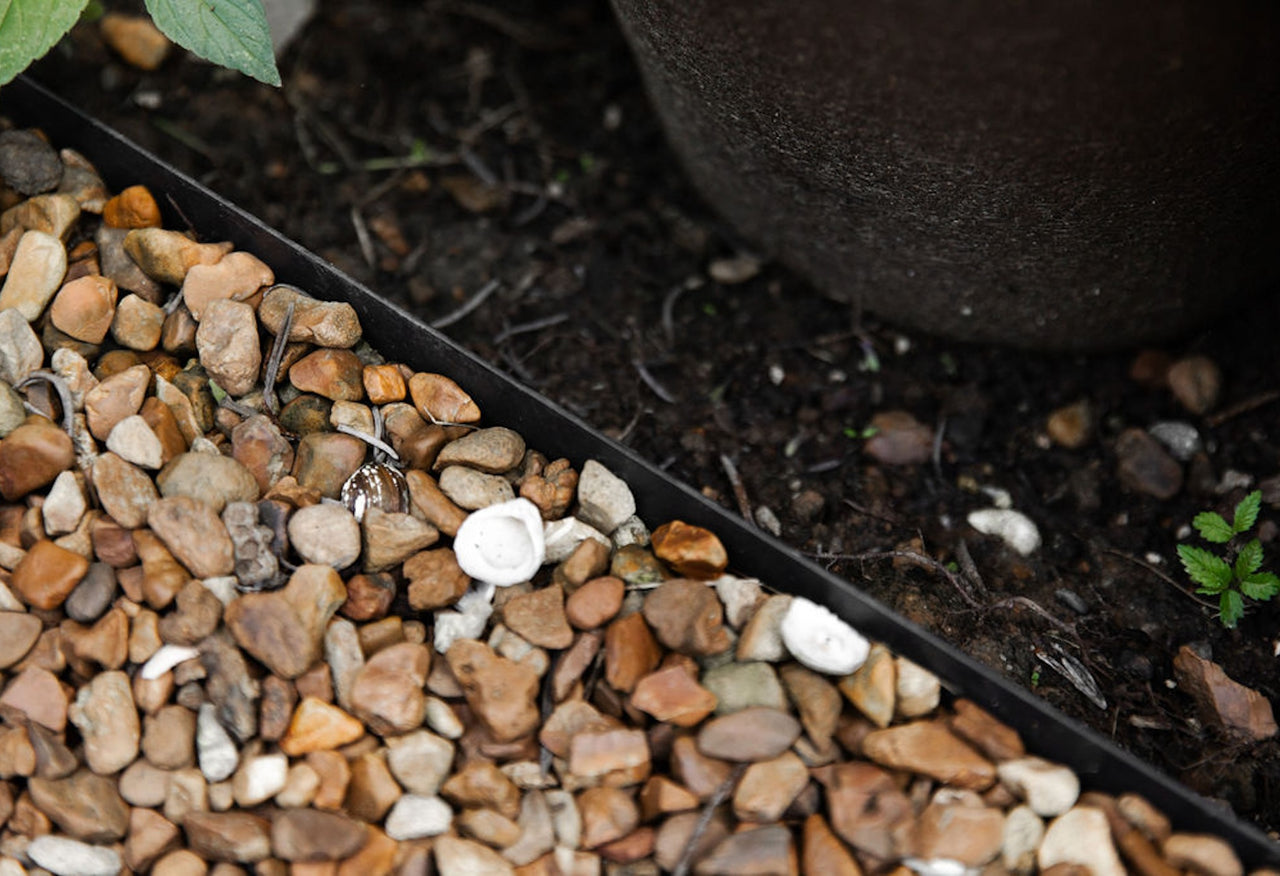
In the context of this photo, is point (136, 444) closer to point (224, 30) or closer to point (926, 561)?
point (224, 30)

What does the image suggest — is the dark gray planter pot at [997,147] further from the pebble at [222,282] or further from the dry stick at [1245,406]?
the pebble at [222,282]

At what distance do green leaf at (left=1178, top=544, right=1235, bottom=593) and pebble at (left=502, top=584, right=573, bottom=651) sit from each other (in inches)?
28.3

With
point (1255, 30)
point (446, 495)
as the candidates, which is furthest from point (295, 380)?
point (1255, 30)

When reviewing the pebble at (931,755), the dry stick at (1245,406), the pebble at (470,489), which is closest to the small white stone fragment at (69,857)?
the pebble at (470,489)

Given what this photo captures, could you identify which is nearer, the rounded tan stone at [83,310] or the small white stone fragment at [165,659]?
the small white stone fragment at [165,659]

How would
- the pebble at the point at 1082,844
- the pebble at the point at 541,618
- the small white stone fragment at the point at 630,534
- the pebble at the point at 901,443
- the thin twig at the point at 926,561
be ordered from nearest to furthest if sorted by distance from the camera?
the pebble at the point at 1082,844, the pebble at the point at 541,618, the small white stone fragment at the point at 630,534, the thin twig at the point at 926,561, the pebble at the point at 901,443

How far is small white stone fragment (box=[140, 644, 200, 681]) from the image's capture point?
1090mm

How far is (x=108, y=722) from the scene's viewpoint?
108cm

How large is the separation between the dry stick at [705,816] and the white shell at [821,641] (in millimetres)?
121

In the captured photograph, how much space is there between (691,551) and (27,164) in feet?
3.11

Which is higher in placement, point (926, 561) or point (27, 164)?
point (27, 164)

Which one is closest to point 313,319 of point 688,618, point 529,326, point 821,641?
point 529,326

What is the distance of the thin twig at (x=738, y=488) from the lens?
1.45 meters

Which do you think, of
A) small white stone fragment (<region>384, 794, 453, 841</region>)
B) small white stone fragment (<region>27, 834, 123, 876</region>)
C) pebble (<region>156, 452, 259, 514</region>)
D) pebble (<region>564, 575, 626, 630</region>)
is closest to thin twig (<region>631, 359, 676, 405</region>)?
pebble (<region>564, 575, 626, 630</region>)
